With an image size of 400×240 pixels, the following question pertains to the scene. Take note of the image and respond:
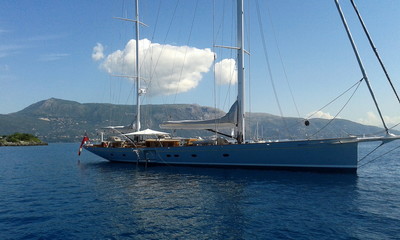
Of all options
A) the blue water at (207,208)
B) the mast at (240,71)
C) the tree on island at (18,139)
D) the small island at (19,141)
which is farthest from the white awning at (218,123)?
the tree on island at (18,139)

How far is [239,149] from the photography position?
26859 millimetres

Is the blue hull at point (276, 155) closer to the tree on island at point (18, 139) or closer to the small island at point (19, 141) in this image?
the small island at point (19, 141)

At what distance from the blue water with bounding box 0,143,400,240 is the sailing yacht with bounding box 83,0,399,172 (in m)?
1.87

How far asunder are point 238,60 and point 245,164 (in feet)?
37.0

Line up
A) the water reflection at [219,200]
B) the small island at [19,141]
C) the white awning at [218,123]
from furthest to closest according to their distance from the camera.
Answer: the small island at [19,141]
the white awning at [218,123]
the water reflection at [219,200]

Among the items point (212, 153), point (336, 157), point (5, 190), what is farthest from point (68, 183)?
point (336, 157)

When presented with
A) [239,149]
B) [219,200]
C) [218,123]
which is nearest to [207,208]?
[219,200]

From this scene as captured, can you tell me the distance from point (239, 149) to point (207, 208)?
13386 mm

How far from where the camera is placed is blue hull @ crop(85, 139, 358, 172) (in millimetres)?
23500

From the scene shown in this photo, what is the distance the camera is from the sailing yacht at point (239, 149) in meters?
23.5

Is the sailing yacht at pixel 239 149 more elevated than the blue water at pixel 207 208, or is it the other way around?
the sailing yacht at pixel 239 149

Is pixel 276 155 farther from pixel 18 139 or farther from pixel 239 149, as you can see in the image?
pixel 18 139

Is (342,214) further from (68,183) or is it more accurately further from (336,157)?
(68,183)

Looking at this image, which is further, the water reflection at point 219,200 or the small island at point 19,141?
the small island at point 19,141
